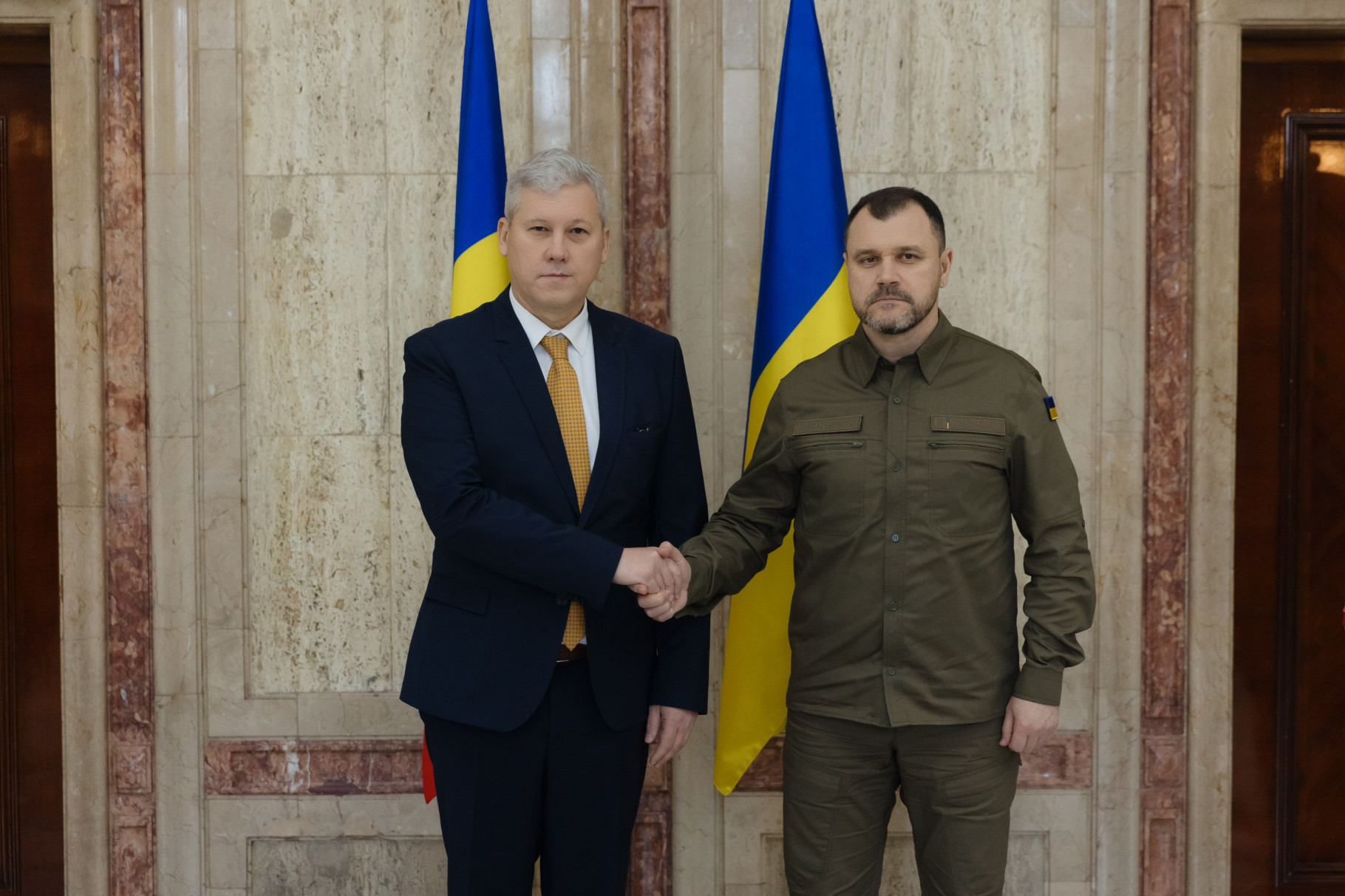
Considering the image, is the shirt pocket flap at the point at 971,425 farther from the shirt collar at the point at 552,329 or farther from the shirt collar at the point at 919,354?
the shirt collar at the point at 552,329

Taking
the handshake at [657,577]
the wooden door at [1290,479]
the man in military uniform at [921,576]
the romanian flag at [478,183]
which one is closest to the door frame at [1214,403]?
the wooden door at [1290,479]

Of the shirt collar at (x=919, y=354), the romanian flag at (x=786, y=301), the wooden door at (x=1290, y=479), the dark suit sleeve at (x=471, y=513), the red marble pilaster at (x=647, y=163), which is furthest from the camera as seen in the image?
the wooden door at (x=1290, y=479)

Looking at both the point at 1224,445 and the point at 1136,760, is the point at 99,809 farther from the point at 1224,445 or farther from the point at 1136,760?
the point at 1224,445

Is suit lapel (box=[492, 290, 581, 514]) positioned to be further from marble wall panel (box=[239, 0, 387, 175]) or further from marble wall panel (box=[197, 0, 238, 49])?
marble wall panel (box=[197, 0, 238, 49])

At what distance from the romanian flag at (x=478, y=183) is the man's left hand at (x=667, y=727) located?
73 centimetres

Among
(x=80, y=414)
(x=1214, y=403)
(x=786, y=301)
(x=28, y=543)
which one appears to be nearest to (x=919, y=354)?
(x=786, y=301)

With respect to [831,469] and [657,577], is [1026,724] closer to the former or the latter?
[831,469]

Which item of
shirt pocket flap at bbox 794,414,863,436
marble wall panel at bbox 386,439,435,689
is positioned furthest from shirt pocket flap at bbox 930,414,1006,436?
marble wall panel at bbox 386,439,435,689

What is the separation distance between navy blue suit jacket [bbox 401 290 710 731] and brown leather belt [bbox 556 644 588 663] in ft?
0.16

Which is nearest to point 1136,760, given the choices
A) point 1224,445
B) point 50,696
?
point 1224,445

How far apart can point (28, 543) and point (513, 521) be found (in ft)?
6.70

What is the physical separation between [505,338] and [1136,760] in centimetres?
217

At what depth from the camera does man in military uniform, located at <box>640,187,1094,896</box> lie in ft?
6.12

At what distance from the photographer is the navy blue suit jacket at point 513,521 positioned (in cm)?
173
